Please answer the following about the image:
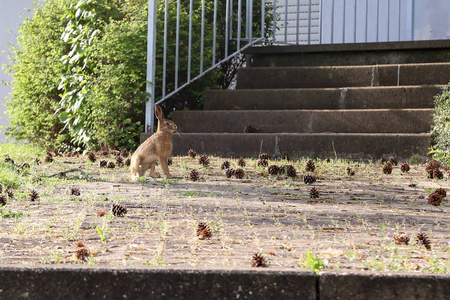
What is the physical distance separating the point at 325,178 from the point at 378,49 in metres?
3.30

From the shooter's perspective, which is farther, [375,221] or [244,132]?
[244,132]

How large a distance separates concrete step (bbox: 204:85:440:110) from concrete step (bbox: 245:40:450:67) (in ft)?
2.83

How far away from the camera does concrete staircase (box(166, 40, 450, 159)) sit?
6469 mm

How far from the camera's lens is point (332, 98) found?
721cm

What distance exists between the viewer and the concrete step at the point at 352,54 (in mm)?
7578

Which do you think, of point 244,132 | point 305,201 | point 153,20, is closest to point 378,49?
point 244,132

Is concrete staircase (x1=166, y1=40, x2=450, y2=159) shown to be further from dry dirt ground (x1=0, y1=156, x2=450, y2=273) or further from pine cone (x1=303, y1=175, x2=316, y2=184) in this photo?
pine cone (x1=303, y1=175, x2=316, y2=184)

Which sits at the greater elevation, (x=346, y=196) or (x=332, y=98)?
(x=332, y=98)

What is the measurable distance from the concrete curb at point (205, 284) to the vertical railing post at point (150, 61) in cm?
528

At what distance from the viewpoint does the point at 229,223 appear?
288cm

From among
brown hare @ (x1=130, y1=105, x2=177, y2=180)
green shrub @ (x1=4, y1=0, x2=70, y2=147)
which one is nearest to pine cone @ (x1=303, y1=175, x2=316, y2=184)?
brown hare @ (x1=130, y1=105, x2=177, y2=180)

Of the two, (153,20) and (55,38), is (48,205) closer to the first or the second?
(153,20)

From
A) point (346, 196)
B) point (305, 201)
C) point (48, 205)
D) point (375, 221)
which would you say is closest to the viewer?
point (375, 221)

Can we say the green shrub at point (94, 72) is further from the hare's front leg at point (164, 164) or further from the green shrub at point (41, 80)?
the hare's front leg at point (164, 164)
